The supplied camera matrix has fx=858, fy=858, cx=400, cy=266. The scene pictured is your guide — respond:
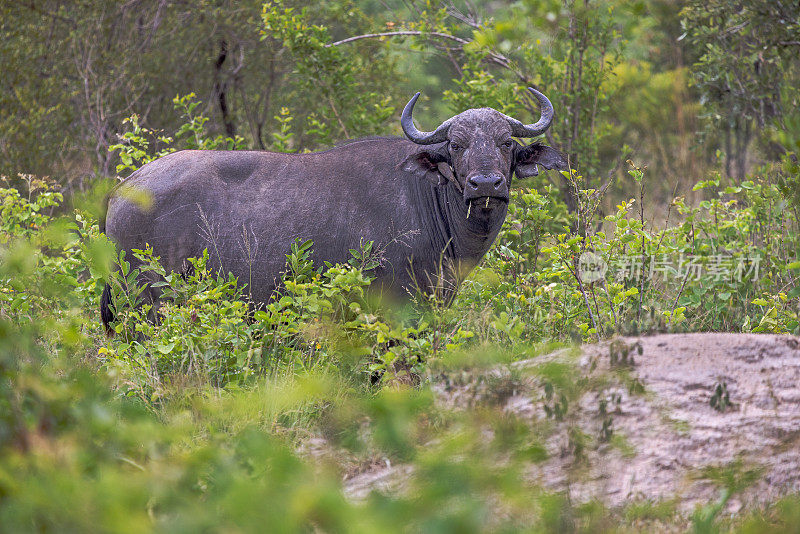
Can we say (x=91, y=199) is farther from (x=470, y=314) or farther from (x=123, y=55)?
(x=123, y=55)

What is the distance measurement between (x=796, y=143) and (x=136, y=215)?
4452 mm

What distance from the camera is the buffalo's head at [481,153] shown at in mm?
5746

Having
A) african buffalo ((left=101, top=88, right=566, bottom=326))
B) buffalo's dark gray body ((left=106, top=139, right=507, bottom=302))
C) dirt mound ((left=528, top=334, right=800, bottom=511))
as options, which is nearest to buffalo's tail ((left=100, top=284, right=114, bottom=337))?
african buffalo ((left=101, top=88, right=566, bottom=326))

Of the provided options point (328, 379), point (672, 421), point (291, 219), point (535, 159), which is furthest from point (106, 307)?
point (672, 421)

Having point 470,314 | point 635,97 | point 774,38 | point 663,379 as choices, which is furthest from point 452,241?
point 635,97

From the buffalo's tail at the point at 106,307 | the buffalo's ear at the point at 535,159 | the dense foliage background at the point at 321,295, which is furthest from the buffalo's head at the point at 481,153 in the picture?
the buffalo's tail at the point at 106,307

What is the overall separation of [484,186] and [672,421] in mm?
2317

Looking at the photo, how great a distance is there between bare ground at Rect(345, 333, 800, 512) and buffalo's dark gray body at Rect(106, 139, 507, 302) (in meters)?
2.05

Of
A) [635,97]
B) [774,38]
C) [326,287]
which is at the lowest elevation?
[635,97]

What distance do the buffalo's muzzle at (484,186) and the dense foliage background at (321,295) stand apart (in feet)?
1.98

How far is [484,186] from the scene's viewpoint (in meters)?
5.69

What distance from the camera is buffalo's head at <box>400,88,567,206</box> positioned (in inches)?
226

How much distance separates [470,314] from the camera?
5.54 metres

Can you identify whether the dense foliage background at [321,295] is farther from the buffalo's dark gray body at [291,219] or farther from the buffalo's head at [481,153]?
the buffalo's head at [481,153]
